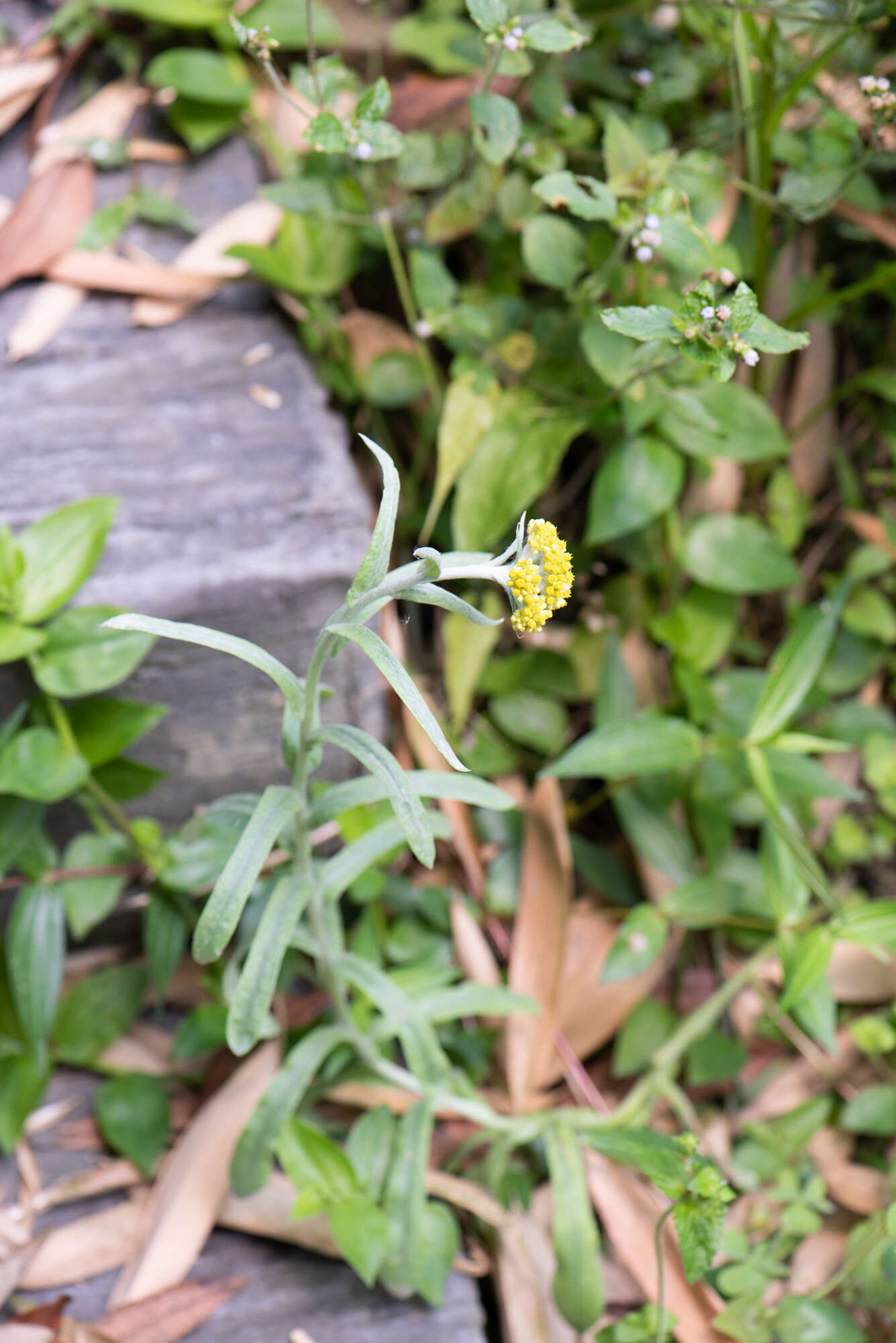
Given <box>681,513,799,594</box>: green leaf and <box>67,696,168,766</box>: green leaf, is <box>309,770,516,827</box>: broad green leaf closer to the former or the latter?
<box>67,696,168,766</box>: green leaf

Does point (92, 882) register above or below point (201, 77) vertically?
below

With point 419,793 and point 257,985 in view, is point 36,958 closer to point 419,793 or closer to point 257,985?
point 257,985

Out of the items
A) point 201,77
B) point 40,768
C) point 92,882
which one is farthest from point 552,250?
point 92,882

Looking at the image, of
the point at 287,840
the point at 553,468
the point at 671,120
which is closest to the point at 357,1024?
the point at 287,840

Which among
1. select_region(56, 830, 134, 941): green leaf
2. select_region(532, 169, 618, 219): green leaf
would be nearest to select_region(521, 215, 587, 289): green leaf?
select_region(532, 169, 618, 219): green leaf

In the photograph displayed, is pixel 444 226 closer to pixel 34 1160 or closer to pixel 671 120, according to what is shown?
pixel 671 120
